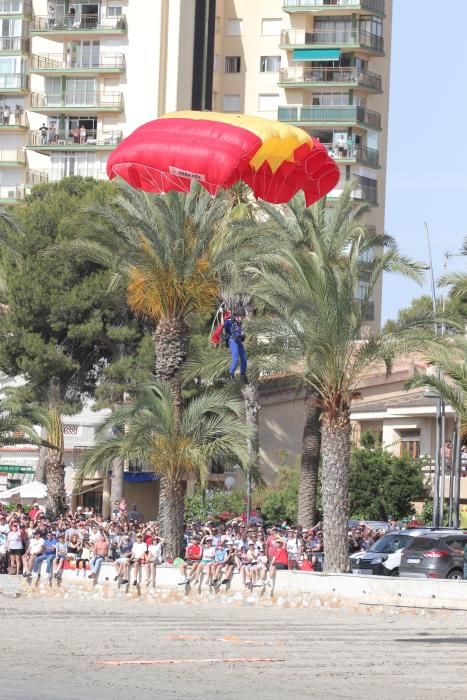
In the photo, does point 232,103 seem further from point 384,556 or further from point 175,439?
point 384,556

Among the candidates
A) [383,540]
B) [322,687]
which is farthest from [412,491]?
[322,687]

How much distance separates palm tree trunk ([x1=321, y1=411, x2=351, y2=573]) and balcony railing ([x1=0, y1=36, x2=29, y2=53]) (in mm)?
49560

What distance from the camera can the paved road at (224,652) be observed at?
17109 millimetres

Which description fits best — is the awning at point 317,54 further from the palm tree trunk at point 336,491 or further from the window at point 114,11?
the palm tree trunk at point 336,491

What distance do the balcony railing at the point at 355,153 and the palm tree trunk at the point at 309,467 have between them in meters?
37.6

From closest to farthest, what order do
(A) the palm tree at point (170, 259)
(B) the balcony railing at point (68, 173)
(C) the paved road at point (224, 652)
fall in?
(C) the paved road at point (224, 652)
(A) the palm tree at point (170, 259)
(B) the balcony railing at point (68, 173)

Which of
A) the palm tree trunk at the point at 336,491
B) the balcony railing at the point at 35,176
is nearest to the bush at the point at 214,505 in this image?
the palm tree trunk at the point at 336,491

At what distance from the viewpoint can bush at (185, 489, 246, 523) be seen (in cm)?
4616

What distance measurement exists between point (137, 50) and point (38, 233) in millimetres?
24884

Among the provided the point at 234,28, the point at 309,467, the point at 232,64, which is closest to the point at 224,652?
the point at 309,467

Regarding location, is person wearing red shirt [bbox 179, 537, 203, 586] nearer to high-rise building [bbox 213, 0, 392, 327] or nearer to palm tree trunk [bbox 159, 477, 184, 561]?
palm tree trunk [bbox 159, 477, 184, 561]

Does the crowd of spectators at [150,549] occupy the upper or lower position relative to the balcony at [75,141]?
lower

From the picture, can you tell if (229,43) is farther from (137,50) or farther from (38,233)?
(38,233)

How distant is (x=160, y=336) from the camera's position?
112ft
